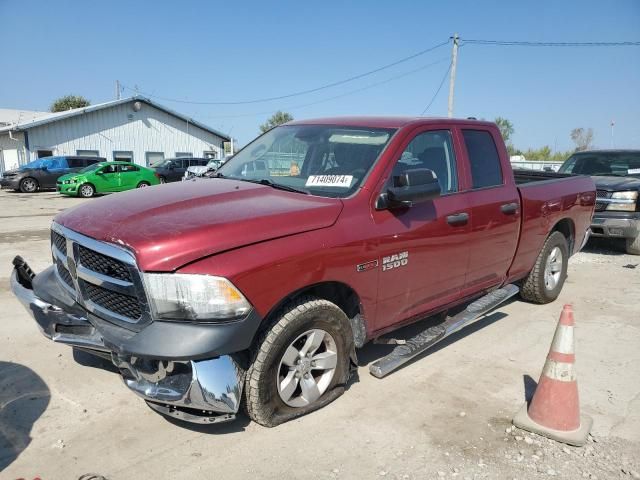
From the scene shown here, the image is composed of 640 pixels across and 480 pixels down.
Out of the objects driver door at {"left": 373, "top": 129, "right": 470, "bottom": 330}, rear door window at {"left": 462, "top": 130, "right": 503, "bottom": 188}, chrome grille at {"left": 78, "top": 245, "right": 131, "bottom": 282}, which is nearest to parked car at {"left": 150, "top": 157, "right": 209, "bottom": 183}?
rear door window at {"left": 462, "top": 130, "right": 503, "bottom": 188}

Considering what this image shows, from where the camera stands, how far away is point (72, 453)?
281cm

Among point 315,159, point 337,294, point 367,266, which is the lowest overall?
point 337,294

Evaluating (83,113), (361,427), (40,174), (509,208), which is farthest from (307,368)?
(83,113)

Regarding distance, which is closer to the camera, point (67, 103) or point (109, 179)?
point (109, 179)

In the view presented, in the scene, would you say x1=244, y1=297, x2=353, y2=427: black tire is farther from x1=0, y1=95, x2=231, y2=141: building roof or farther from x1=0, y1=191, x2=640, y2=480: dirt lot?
x1=0, y1=95, x2=231, y2=141: building roof

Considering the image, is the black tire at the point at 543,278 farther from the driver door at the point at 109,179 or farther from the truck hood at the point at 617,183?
the driver door at the point at 109,179

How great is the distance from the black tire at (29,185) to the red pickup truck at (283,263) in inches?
869

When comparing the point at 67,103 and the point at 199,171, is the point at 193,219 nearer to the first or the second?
the point at 199,171

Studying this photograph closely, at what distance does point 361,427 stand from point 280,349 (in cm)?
78

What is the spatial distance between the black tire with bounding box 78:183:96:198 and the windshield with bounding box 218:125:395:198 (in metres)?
18.1

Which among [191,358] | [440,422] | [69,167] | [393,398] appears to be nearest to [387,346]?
[393,398]

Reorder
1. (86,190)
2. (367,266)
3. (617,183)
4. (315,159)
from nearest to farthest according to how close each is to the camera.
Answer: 1. (367,266)
2. (315,159)
3. (617,183)
4. (86,190)

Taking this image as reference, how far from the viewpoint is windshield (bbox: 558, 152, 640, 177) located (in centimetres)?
941

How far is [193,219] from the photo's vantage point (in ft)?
9.20
